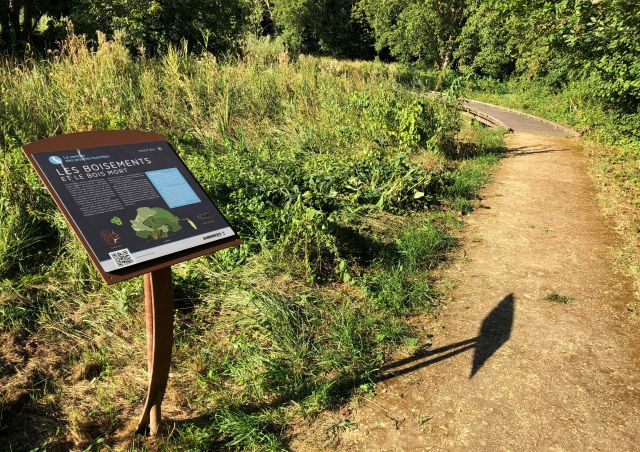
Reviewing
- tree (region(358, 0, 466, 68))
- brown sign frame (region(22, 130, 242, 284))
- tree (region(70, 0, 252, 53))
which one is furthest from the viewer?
tree (region(358, 0, 466, 68))

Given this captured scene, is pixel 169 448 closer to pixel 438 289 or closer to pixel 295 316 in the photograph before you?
pixel 295 316

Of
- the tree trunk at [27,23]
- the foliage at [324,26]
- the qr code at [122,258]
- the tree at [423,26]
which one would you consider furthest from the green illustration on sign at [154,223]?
the foliage at [324,26]

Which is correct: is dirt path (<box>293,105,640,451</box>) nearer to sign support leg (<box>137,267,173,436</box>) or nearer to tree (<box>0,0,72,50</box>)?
sign support leg (<box>137,267,173,436</box>)

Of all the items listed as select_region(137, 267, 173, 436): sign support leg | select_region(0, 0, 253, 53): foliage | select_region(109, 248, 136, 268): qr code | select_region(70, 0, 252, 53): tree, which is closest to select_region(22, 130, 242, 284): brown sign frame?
select_region(109, 248, 136, 268): qr code

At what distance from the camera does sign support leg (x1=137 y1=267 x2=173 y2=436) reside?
2.29 m

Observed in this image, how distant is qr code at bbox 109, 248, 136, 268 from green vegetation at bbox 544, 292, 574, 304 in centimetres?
382

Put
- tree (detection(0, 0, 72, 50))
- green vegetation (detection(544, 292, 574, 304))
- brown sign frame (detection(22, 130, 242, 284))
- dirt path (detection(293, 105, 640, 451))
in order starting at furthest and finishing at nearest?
tree (detection(0, 0, 72, 50)), green vegetation (detection(544, 292, 574, 304)), dirt path (detection(293, 105, 640, 451)), brown sign frame (detection(22, 130, 242, 284))

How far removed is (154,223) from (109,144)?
0.54 metres

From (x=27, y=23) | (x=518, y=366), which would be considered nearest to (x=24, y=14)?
(x=27, y=23)

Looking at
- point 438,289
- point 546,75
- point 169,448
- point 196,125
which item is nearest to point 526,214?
point 438,289

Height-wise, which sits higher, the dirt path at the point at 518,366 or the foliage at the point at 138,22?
the foliage at the point at 138,22

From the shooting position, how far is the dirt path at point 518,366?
2.79 meters

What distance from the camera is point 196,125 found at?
23.7 ft

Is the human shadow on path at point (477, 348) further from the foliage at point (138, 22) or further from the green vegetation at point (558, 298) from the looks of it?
the foliage at point (138, 22)
